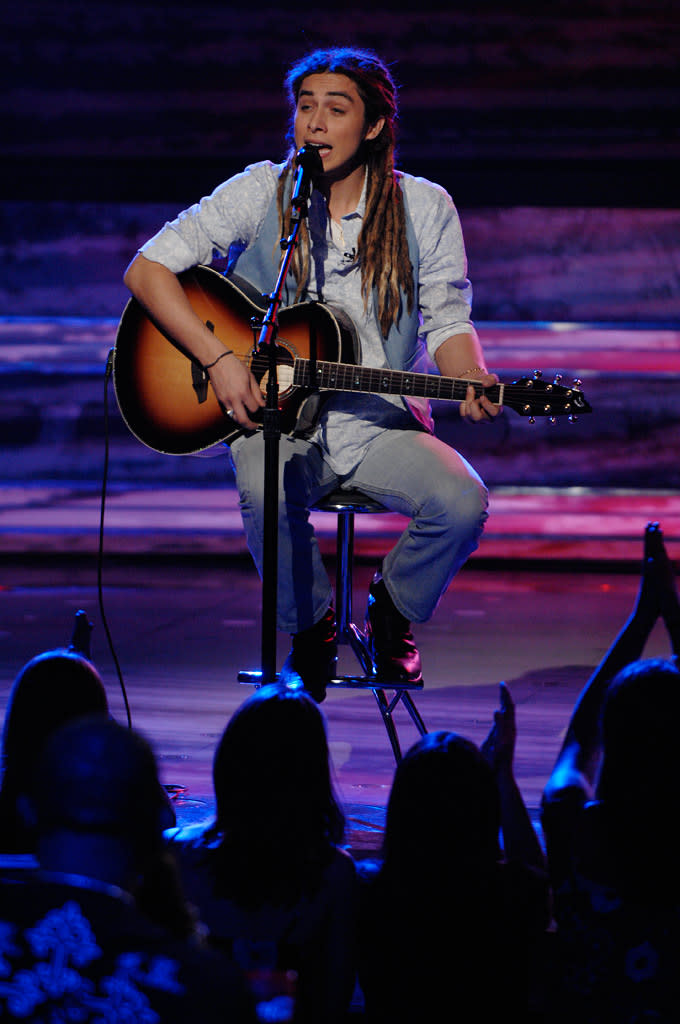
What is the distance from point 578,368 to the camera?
653 cm

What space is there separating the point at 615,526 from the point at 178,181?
3.06 metres

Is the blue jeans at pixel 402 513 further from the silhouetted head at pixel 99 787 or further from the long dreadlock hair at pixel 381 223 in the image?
the silhouetted head at pixel 99 787

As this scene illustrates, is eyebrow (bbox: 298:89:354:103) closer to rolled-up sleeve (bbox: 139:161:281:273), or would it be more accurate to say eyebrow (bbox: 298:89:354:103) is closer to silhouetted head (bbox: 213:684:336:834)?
rolled-up sleeve (bbox: 139:161:281:273)

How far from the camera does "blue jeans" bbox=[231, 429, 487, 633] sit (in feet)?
9.50

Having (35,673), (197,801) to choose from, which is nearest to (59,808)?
(35,673)

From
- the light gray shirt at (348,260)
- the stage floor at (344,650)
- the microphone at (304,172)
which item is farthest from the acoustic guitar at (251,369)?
the stage floor at (344,650)

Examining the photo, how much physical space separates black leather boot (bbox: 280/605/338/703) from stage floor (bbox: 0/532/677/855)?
0.24 metres

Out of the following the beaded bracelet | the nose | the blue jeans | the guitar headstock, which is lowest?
the blue jeans

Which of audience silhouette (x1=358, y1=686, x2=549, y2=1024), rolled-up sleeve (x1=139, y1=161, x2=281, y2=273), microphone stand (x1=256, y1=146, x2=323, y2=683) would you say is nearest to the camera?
audience silhouette (x1=358, y1=686, x2=549, y2=1024)

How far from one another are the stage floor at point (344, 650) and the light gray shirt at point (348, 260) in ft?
2.77

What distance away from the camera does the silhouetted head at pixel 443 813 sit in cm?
150

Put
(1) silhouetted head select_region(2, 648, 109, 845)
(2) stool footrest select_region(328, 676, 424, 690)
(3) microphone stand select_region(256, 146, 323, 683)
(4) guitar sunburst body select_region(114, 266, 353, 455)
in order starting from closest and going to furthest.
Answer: (1) silhouetted head select_region(2, 648, 109, 845) < (3) microphone stand select_region(256, 146, 323, 683) < (2) stool footrest select_region(328, 676, 424, 690) < (4) guitar sunburst body select_region(114, 266, 353, 455)

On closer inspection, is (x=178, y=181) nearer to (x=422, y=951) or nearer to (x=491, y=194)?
(x=491, y=194)

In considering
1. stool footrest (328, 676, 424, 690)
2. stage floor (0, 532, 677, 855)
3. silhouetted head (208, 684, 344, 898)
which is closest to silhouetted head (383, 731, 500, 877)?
silhouetted head (208, 684, 344, 898)
